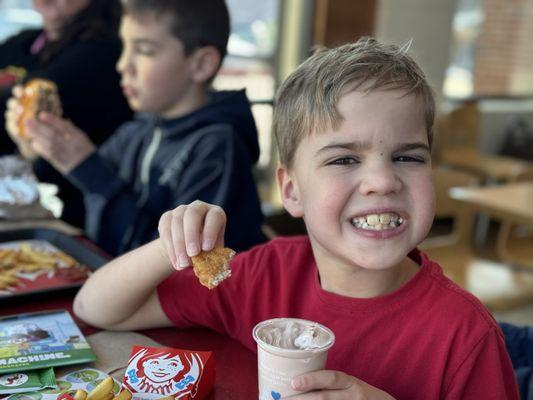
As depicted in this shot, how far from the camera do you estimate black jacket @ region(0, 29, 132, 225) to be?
2.33 metres

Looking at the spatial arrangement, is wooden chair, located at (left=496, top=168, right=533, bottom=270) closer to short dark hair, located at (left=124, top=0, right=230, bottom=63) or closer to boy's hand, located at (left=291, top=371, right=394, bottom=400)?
short dark hair, located at (left=124, top=0, right=230, bottom=63)

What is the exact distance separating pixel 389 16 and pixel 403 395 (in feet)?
14.3

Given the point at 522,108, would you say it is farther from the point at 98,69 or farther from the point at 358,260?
the point at 358,260

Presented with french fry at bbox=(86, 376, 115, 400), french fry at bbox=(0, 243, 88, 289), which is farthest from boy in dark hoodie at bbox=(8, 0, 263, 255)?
french fry at bbox=(86, 376, 115, 400)

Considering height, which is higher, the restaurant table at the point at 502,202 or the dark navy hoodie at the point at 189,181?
the dark navy hoodie at the point at 189,181

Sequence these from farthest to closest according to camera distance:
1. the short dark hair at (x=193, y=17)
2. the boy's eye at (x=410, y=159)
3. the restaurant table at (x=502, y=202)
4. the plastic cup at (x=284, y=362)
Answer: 1. the restaurant table at (x=502, y=202)
2. the short dark hair at (x=193, y=17)
3. the boy's eye at (x=410, y=159)
4. the plastic cup at (x=284, y=362)

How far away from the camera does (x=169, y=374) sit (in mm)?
919

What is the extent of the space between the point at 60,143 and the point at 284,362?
1183 millimetres

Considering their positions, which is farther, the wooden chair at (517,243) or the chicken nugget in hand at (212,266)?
the wooden chair at (517,243)

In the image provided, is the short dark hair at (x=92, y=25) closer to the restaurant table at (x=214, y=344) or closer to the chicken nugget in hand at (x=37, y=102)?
the chicken nugget in hand at (x=37, y=102)

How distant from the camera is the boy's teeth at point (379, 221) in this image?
99 centimetres

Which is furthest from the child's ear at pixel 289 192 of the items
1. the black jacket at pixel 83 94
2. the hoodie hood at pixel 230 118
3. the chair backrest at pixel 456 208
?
the chair backrest at pixel 456 208

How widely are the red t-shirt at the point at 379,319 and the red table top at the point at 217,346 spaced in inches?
0.9

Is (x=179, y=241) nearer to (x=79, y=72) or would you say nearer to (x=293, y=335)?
(x=293, y=335)
